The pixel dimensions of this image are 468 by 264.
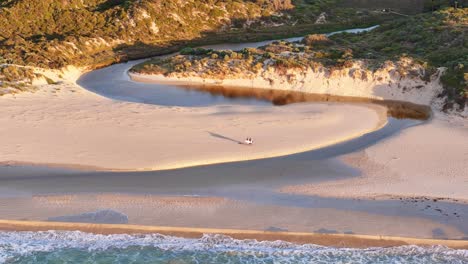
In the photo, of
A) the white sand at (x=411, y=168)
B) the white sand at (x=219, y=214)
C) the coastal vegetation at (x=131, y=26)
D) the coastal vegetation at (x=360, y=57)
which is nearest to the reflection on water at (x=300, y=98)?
the coastal vegetation at (x=360, y=57)

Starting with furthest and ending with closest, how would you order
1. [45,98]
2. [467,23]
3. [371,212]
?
1. [467,23]
2. [45,98]
3. [371,212]

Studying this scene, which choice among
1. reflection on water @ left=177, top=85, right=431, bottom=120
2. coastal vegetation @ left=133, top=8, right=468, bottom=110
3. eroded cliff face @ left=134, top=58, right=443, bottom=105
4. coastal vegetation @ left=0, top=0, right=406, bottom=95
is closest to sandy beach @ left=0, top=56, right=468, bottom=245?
reflection on water @ left=177, top=85, right=431, bottom=120

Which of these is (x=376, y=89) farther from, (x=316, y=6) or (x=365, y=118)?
(x=316, y=6)

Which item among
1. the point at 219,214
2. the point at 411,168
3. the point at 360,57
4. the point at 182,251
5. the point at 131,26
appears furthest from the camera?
the point at 131,26

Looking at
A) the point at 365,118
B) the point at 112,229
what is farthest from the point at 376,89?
the point at 112,229

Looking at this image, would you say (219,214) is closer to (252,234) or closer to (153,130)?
(252,234)

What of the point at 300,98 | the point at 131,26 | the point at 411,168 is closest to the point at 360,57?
the point at 300,98
